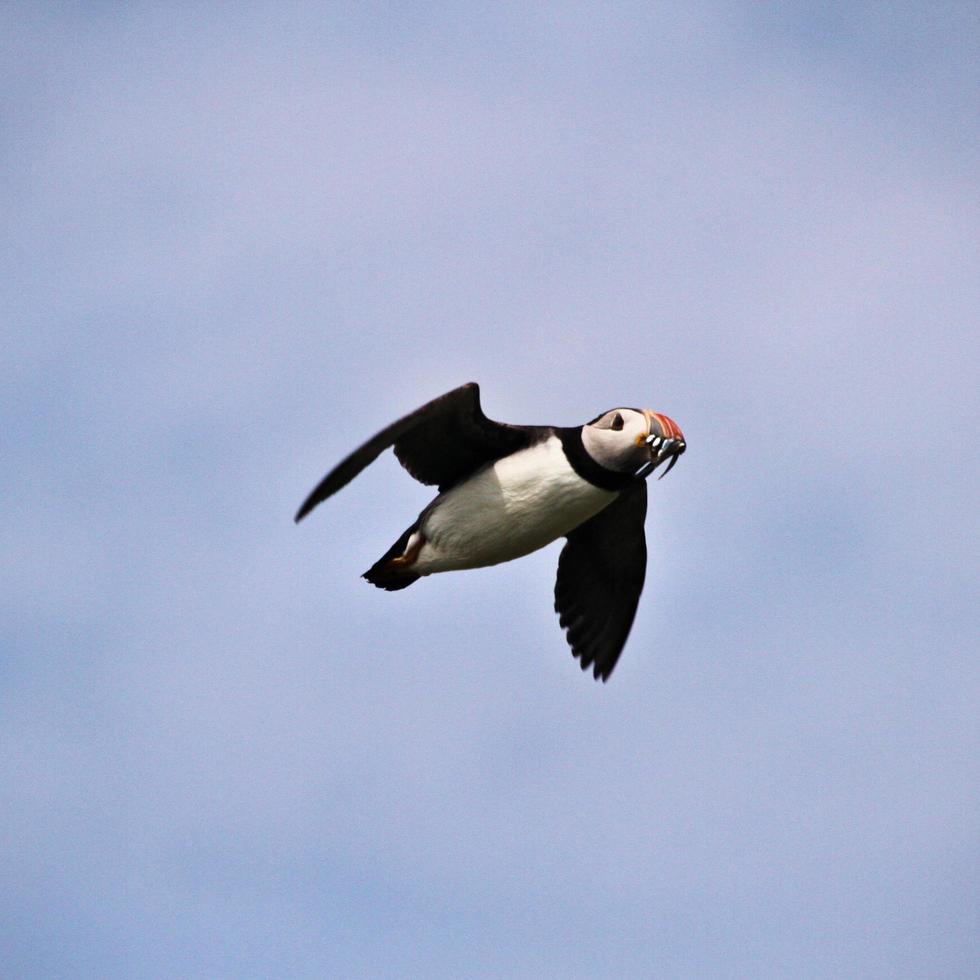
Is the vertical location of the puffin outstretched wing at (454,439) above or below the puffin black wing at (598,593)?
above

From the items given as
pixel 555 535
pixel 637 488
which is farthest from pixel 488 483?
pixel 637 488

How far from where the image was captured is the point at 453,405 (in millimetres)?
12117

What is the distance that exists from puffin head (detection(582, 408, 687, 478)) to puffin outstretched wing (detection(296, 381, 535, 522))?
24.1 inches

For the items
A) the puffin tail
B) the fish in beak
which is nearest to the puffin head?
the fish in beak

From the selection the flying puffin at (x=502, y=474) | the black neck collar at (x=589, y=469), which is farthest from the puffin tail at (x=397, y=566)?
the black neck collar at (x=589, y=469)

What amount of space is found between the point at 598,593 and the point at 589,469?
2.41 metres

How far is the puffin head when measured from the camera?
12.1 metres

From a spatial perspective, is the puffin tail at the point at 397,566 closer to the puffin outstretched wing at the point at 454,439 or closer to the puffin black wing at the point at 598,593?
the puffin outstretched wing at the point at 454,439

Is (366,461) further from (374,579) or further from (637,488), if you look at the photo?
(637,488)

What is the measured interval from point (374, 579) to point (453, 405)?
1.80m

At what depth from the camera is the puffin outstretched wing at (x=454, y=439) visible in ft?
39.6

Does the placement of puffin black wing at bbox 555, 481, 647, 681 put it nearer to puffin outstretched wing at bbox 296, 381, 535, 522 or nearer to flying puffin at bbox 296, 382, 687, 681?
flying puffin at bbox 296, 382, 687, 681

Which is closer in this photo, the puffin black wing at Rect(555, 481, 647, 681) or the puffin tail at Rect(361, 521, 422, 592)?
the puffin tail at Rect(361, 521, 422, 592)

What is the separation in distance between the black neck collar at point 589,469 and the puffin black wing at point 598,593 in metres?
1.90
